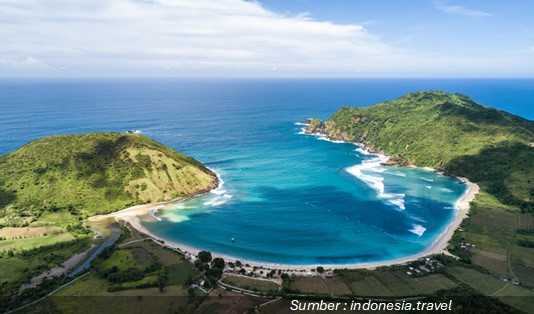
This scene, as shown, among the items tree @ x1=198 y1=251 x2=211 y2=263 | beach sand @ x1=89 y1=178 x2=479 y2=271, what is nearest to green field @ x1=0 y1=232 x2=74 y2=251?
beach sand @ x1=89 y1=178 x2=479 y2=271

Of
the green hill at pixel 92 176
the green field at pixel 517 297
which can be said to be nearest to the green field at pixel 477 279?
the green field at pixel 517 297

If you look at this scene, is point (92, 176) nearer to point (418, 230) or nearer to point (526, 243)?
point (418, 230)

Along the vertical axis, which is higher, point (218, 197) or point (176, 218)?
point (218, 197)

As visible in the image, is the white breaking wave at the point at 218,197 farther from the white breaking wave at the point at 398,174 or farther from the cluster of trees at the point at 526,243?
the cluster of trees at the point at 526,243

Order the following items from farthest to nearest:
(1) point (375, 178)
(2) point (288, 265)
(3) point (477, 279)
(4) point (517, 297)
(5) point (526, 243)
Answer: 1. (1) point (375, 178)
2. (5) point (526, 243)
3. (2) point (288, 265)
4. (3) point (477, 279)
5. (4) point (517, 297)

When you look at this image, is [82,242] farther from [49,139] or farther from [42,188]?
[49,139]

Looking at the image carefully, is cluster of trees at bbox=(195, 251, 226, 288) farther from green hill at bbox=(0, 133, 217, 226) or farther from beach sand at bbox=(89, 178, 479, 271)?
green hill at bbox=(0, 133, 217, 226)

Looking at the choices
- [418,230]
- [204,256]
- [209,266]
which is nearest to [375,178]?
[418,230]
